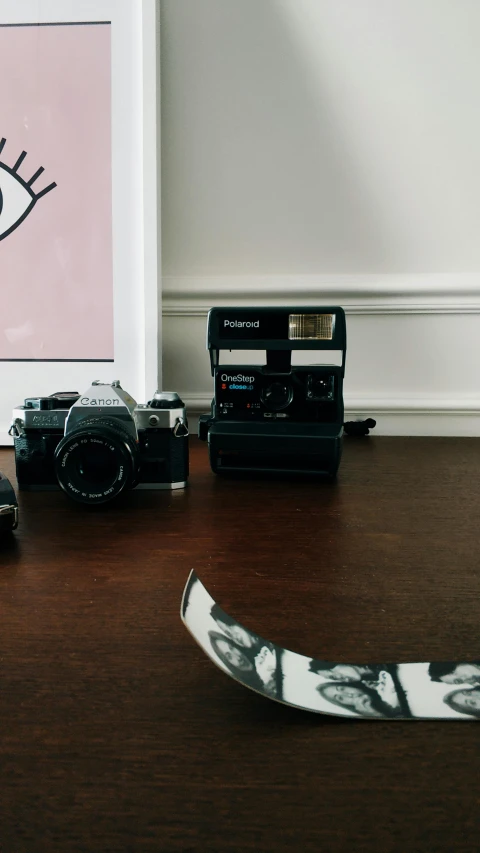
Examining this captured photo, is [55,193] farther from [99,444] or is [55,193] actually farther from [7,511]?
[7,511]

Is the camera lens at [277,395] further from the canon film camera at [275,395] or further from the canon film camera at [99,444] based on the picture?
the canon film camera at [99,444]

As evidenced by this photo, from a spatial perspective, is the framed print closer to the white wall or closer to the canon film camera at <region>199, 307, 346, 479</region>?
the white wall

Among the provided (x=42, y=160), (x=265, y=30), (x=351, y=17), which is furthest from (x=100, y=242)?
(x=351, y=17)

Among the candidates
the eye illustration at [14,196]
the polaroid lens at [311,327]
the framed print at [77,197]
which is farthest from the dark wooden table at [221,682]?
the eye illustration at [14,196]

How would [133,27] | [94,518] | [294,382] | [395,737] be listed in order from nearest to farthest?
[395,737] < [94,518] < [294,382] < [133,27]

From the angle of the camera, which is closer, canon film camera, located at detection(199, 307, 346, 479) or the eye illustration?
canon film camera, located at detection(199, 307, 346, 479)

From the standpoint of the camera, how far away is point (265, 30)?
1.12m

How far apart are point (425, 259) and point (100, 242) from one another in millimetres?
539

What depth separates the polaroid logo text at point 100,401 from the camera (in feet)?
2.47

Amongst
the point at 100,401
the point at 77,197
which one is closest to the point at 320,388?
the point at 100,401

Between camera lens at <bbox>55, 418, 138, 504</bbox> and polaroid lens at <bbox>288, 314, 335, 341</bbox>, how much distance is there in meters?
0.27

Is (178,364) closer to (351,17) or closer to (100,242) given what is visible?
(100,242)

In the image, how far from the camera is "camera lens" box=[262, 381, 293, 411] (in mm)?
858

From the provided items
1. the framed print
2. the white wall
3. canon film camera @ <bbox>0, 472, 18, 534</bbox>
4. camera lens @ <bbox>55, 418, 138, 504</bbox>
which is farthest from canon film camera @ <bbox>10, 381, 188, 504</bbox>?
the white wall
